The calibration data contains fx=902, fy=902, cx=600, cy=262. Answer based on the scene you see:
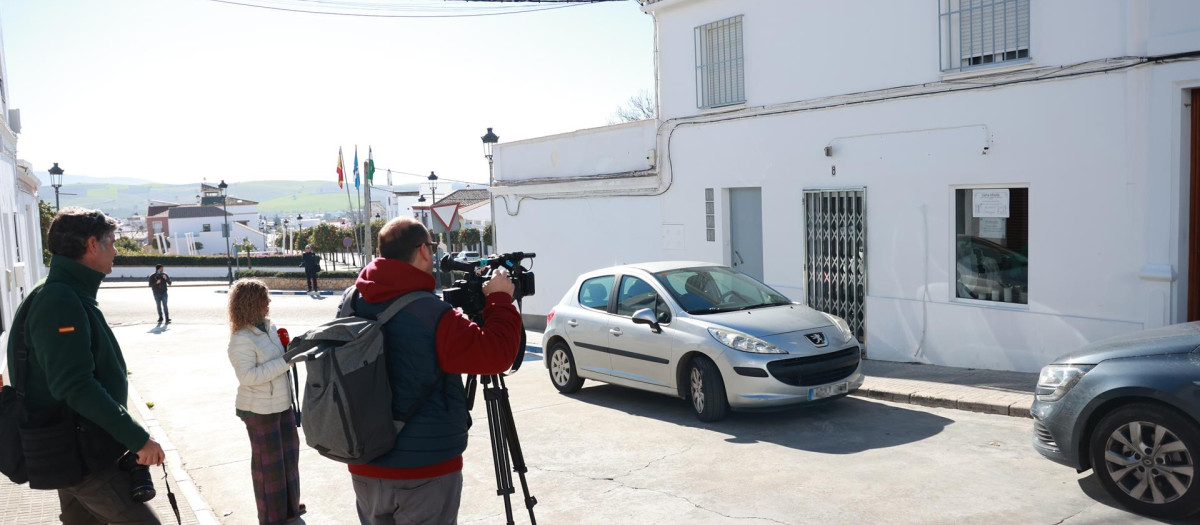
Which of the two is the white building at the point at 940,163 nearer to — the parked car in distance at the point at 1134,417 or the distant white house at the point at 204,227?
the parked car in distance at the point at 1134,417

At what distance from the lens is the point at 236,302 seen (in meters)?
5.86

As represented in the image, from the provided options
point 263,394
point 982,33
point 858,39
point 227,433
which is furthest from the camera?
point 858,39

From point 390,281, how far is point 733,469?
4383 millimetres

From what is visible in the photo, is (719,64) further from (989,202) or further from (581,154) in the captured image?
(989,202)

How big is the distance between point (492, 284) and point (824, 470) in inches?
169

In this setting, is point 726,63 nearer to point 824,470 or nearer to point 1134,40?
point 1134,40

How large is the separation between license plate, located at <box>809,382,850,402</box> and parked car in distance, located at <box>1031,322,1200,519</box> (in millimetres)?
2421

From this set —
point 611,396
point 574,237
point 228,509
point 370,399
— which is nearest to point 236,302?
point 228,509

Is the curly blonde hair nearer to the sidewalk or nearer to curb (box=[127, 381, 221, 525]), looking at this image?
curb (box=[127, 381, 221, 525])

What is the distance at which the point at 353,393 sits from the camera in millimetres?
3359

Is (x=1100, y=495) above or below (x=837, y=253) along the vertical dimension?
below

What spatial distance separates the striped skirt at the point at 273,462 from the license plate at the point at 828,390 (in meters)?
4.66

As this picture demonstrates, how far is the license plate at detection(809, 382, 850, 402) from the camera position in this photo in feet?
27.6

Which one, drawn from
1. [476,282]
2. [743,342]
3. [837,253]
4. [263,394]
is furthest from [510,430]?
[837,253]
